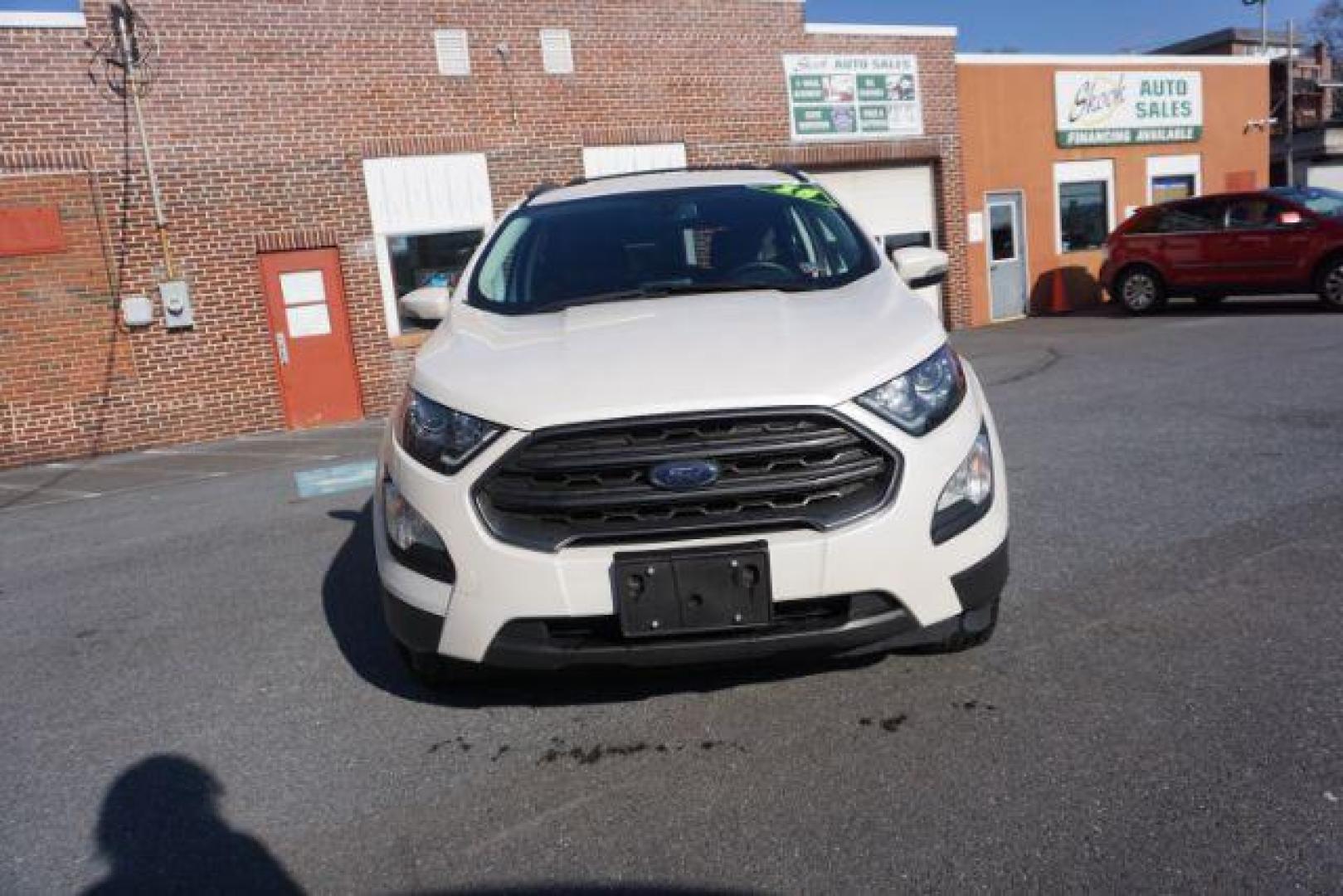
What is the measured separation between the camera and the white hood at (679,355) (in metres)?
2.60

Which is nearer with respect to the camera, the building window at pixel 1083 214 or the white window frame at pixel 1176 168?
the building window at pixel 1083 214

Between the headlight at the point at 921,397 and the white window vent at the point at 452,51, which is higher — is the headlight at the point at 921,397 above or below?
below

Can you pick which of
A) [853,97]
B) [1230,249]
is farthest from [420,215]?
[1230,249]

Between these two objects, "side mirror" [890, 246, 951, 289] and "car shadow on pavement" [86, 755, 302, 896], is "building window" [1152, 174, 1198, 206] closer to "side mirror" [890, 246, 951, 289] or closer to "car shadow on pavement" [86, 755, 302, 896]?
"side mirror" [890, 246, 951, 289]

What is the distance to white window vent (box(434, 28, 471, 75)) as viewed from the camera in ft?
41.5

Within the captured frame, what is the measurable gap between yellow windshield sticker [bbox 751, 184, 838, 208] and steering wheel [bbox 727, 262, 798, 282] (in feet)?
2.02

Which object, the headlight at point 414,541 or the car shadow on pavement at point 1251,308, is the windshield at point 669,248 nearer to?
the headlight at point 414,541

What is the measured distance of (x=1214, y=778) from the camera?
8.16ft

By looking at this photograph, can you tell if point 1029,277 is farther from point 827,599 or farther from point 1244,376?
point 827,599

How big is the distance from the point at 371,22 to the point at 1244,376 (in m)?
10.4

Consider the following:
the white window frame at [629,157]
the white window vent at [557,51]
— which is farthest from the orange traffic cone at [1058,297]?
the white window vent at [557,51]

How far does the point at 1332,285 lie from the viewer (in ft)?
42.7

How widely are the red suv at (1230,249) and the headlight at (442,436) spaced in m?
13.9

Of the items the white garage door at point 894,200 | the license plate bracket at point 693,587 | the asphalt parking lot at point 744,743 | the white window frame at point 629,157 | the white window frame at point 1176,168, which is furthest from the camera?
the white window frame at point 1176,168
